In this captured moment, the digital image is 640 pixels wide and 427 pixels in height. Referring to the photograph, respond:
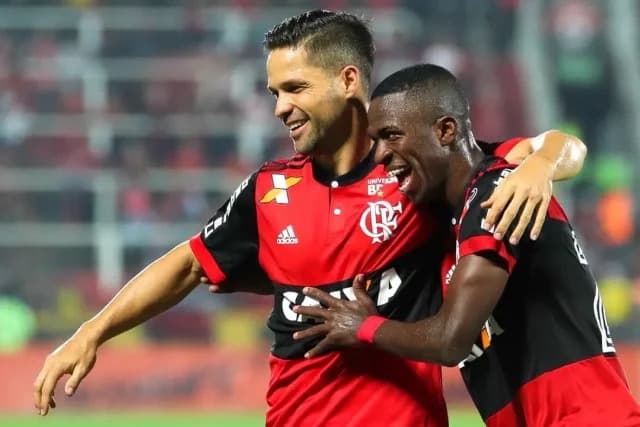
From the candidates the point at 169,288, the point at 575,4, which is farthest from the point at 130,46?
the point at 169,288

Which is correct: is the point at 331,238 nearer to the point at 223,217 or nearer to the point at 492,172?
the point at 223,217

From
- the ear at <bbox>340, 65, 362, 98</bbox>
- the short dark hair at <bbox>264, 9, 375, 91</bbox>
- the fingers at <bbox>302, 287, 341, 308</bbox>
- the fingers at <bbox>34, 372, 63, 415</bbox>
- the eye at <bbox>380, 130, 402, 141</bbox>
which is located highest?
the short dark hair at <bbox>264, 9, 375, 91</bbox>

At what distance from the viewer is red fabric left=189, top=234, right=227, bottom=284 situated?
4.82 m

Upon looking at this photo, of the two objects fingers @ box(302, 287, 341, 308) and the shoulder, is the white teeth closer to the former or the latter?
the shoulder

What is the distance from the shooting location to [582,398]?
3951 mm

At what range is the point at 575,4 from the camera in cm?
1705

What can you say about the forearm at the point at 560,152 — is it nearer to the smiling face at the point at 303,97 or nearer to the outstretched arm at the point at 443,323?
the outstretched arm at the point at 443,323

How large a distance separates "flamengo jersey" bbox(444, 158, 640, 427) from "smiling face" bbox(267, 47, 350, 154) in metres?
0.69

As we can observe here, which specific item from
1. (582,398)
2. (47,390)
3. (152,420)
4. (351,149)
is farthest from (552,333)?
(152,420)

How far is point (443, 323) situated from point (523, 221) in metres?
0.39

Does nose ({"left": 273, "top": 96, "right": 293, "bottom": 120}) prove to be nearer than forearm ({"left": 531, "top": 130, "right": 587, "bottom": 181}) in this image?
No

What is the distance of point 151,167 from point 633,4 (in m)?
6.94

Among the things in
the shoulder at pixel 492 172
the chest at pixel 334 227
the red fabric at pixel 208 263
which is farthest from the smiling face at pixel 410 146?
the red fabric at pixel 208 263

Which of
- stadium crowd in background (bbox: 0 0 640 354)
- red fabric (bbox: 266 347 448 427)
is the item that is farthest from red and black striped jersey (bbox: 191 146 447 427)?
stadium crowd in background (bbox: 0 0 640 354)
